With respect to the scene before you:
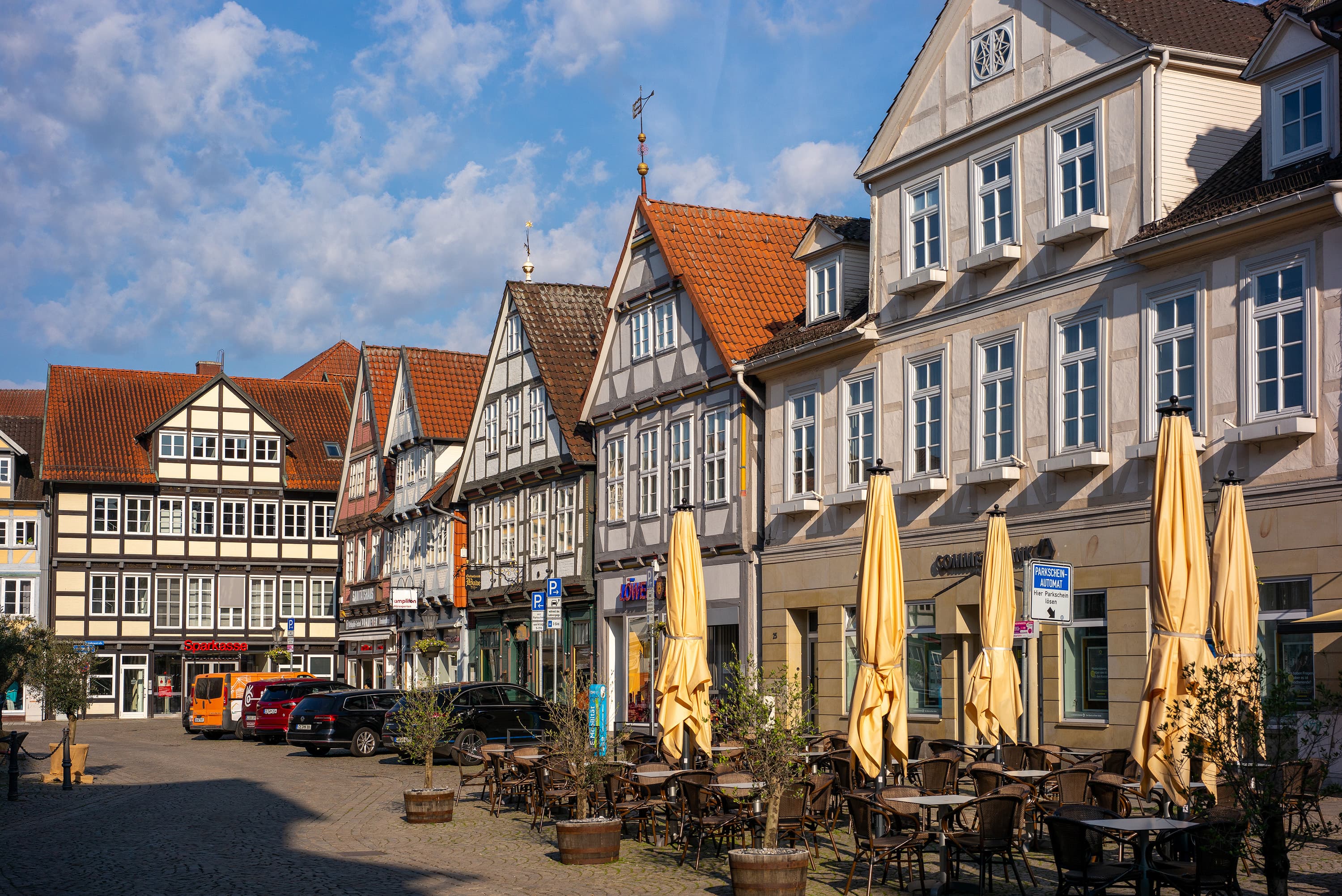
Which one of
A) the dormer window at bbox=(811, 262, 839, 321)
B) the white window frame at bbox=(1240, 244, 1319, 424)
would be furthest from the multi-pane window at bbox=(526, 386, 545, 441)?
the white window frame at bbox=(1240, 244, 1319, 424)

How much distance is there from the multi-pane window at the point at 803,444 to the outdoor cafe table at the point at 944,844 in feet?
51.1

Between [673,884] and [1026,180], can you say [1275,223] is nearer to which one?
[1026,180]

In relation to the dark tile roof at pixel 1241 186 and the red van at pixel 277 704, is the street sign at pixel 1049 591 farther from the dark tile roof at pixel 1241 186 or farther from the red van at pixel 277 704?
the red van at pixel 277 704

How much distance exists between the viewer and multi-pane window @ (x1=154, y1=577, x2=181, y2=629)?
6284 cm

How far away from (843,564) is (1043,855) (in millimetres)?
13134

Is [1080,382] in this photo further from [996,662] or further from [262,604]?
[262,604]

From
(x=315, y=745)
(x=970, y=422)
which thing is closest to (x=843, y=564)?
(x=970, y=422)

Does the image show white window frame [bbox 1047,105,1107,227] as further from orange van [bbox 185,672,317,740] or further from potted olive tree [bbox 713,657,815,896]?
orange van [bbox 185,672,317,740]

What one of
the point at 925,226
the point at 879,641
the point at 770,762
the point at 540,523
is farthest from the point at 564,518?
the point at 770,762

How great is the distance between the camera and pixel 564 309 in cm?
4378

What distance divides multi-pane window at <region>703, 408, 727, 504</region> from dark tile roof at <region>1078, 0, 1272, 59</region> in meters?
12.1

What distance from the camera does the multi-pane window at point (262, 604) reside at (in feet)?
214

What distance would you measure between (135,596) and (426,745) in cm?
4708

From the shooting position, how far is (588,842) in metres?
14.8
